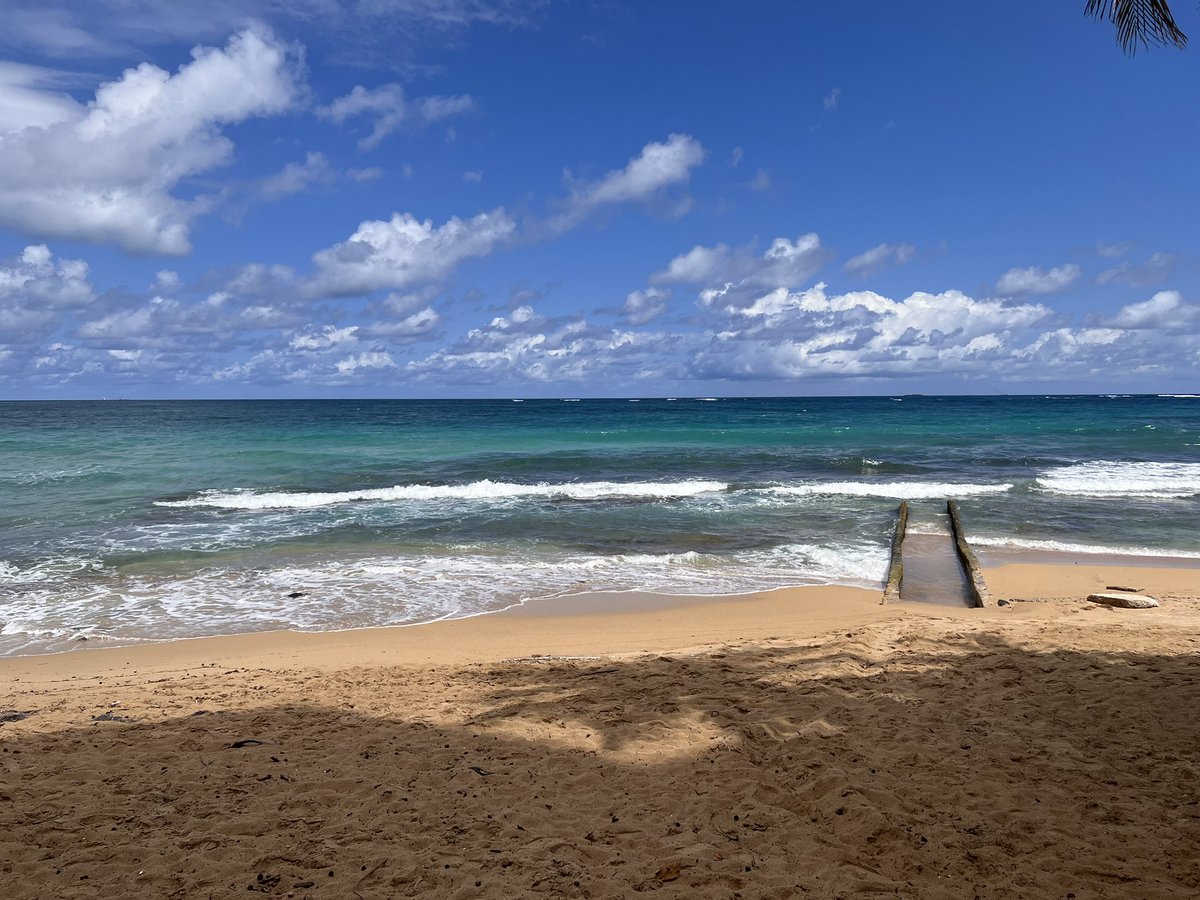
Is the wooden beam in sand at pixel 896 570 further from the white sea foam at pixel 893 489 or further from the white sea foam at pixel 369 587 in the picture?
the white sea foam at pixel 893 489

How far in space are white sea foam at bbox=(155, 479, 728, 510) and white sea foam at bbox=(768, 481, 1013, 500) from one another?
8.14 ft

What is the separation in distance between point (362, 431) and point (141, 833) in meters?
47.1

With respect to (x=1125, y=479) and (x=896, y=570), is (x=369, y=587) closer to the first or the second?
(x=896, y=570)

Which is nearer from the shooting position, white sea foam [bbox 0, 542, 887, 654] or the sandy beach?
the sandy beach

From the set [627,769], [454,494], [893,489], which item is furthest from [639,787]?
A: [893,489]

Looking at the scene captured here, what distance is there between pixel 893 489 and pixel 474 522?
12.4m

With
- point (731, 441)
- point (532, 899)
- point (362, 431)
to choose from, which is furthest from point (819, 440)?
point (532, 899)

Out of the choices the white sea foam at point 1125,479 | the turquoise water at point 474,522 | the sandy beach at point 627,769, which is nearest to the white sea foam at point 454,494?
the turquoise water at point 474,522

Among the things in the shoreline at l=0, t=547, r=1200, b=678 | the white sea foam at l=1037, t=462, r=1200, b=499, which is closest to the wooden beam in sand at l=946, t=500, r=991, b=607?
the shoreline at l=0, t=547, r=1200, b=678

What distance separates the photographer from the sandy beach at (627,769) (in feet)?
11.8

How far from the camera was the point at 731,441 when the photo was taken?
39625 mm

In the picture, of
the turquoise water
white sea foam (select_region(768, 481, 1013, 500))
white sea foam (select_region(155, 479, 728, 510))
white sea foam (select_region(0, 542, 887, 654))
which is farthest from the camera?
white sea foam (select_region(768, 481, 1013, 500))

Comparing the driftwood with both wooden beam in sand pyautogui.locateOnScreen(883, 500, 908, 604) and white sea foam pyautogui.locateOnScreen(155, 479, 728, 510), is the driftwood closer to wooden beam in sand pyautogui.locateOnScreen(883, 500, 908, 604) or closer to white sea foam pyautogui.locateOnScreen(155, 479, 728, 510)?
wooden beam in sand pyautogui.locateOnScreen(883, 500, 908, 604)

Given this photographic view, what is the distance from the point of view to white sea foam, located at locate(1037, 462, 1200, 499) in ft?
63.5
